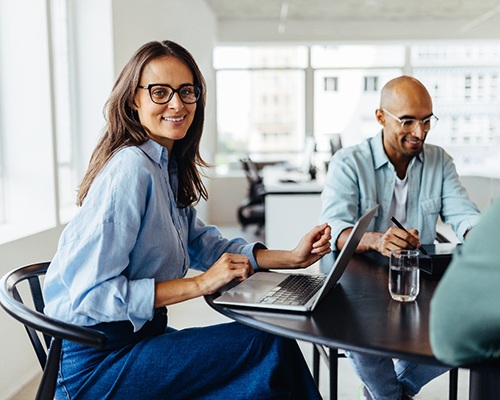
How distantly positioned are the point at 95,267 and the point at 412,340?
0.71 meters

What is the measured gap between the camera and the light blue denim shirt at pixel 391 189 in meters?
2.33

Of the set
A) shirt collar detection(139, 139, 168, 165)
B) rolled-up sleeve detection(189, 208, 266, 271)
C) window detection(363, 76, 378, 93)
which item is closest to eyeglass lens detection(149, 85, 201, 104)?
shirt collar detection(139, 139, 168, 165)

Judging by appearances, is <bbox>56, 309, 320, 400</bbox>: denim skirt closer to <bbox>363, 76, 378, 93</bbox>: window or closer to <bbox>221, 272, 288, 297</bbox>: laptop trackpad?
<bbox>221, 272, 288, 297</bbox>: laptop trackpad

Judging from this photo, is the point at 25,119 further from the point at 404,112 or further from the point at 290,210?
the point at 290,210

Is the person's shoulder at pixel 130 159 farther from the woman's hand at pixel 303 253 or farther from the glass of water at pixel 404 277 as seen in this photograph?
the glass of water at pixel 404 277

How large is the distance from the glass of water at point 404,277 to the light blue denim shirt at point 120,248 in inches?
22.1

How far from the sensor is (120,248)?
144 cm

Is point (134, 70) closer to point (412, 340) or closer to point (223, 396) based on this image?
point (223, 396)

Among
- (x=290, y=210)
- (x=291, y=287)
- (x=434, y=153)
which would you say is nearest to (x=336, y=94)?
(x=290, y=210)

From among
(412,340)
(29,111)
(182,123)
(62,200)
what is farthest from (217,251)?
(62,200)

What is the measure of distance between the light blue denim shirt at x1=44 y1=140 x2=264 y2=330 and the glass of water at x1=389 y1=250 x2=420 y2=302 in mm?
561

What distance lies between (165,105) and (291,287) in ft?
1.93

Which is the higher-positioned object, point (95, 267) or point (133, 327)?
point (95, 267)

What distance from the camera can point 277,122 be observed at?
9758 millimetres
